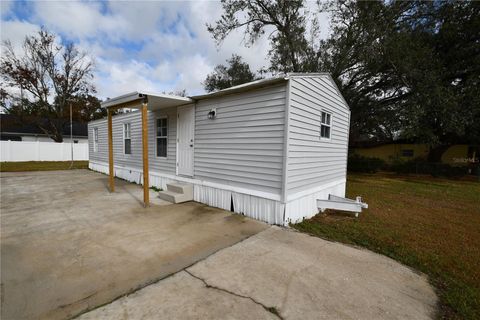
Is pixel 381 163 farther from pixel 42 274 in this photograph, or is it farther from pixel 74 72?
pixel 74 72

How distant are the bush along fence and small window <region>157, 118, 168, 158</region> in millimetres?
14769

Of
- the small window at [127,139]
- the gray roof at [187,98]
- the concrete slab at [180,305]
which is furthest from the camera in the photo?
the small window at [127,139]

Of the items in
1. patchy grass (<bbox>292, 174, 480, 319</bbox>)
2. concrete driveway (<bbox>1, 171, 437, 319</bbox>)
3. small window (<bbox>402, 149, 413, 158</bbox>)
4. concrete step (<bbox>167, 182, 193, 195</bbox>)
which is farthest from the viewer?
small window (<bbox>402, 149, 413, 158</bbox>)

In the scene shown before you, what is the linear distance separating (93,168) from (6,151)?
10.3m

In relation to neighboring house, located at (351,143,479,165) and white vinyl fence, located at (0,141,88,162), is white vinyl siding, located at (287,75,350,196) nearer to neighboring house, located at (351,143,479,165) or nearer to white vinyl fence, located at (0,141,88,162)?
neighboring house, located at (351,143,479,165)

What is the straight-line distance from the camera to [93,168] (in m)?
12.4

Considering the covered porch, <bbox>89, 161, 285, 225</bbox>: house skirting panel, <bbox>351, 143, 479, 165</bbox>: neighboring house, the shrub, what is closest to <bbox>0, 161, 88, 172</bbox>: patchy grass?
the covered porch

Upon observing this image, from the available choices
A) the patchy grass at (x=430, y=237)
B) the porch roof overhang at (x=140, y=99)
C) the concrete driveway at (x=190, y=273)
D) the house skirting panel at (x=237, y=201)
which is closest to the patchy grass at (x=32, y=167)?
the porch roof overhang at (x=140, y=99)

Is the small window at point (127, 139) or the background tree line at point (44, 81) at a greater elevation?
the background tree line at point (44, 81)

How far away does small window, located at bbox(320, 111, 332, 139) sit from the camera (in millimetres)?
5714

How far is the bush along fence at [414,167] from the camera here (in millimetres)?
14234

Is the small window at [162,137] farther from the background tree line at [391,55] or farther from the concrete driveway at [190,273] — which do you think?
the background tree line at [391,55]

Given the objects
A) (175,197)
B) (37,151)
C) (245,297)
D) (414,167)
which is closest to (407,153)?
(414,167)

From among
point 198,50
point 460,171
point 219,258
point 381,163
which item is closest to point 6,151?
point 198,50
